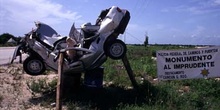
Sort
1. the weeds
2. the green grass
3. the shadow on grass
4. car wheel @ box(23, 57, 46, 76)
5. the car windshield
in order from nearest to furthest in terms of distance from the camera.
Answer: the green grass → the shadow on grass → car wheel @ box(23, 57, 46, 76) → the weeds → the car windshield

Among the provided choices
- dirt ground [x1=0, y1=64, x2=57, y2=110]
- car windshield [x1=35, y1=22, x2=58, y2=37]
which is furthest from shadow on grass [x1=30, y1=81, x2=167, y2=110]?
car windshield [x1=35, y1=22, x2=58, y2=37]

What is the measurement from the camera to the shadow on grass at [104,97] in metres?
7.51

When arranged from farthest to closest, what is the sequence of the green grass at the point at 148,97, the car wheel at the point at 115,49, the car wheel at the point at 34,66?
1. the car wheel at the point at 34,66
2. the car wheel at the point at 115,49
3. the green grass at the point at 148,97

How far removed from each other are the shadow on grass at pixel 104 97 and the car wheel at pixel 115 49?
1.06 metres

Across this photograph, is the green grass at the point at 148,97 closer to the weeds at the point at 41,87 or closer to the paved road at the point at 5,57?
the weeds at the point at 41,87

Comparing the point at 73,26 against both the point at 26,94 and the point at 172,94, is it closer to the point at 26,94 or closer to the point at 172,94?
the point at 26,94

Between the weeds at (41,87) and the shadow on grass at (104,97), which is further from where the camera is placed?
the weeds at (41,87)

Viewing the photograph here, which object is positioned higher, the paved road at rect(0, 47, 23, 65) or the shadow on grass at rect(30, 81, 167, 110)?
the paved road at rect(0, 47, 23, 65)

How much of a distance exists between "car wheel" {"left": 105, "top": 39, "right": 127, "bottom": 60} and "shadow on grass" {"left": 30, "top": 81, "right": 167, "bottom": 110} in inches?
41.9

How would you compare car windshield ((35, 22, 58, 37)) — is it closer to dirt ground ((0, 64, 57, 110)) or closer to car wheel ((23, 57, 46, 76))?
car wheel ((23, 57, 46, 76))

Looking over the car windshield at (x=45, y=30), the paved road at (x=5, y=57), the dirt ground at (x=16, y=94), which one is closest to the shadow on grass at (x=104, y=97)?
the dirt ground at (x=16, y=94)

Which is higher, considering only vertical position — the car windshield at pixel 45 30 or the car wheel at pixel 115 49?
the car windshield at pixel 45 30

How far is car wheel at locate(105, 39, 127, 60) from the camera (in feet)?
25.7

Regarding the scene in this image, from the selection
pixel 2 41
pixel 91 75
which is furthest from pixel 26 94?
pixel 2 41
